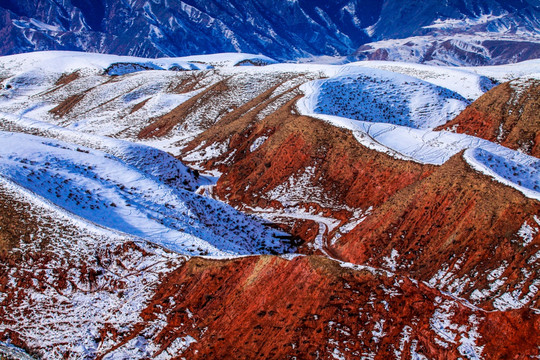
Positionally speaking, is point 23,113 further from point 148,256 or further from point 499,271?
point 499,271

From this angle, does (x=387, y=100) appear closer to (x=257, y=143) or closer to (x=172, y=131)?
(x=257, y=143)

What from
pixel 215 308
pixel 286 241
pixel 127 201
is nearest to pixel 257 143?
pixel 286 241

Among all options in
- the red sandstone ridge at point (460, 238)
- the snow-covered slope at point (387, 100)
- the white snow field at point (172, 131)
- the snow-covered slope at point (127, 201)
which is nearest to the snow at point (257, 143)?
the white snow field at point (172, 131)

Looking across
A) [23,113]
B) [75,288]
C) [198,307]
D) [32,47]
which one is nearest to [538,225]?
[198,307]

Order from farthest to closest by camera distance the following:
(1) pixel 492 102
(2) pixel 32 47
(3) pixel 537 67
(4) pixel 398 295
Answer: (2) pixel 32 47 → (3) pixel 537 67 → (1) pixel 492 102 → (4) pixel 398 295

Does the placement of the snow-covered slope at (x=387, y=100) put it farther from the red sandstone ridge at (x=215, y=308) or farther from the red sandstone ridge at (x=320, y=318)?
the red sandstone ridge at (x=320, y=318)

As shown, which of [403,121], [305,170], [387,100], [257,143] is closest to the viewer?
[305,170]
